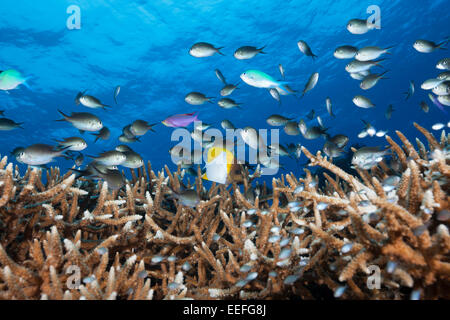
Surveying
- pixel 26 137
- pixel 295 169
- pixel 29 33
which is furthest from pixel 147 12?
pixel 295 169

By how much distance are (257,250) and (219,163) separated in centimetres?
172

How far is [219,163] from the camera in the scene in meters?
3.79

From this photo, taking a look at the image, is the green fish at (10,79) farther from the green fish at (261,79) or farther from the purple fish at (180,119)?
the green fish at (261,79)

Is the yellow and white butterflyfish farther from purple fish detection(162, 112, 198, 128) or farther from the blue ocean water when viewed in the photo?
the blue ocean water

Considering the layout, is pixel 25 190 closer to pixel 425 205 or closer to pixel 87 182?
pixel 87 182

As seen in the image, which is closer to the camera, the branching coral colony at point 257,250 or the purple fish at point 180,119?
the branching coral colony at point 257,250

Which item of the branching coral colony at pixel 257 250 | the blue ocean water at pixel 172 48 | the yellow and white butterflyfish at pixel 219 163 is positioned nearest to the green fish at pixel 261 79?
the yellow and white butterflyfish at pixel 219 163

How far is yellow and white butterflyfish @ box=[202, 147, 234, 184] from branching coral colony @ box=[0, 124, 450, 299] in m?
0.62

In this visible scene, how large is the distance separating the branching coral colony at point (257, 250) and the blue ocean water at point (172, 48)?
14.6 meters

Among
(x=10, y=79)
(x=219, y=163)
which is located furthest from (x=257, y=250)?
(x=10, y=79)

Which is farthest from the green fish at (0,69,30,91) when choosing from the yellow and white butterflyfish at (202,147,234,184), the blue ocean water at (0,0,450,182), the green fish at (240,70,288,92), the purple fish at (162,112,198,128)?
the blue ocean water at (0,0,450,182)

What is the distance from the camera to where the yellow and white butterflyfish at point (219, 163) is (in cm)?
376

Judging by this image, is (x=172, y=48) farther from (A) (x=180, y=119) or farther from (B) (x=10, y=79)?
(B) (x=10, y=79)
